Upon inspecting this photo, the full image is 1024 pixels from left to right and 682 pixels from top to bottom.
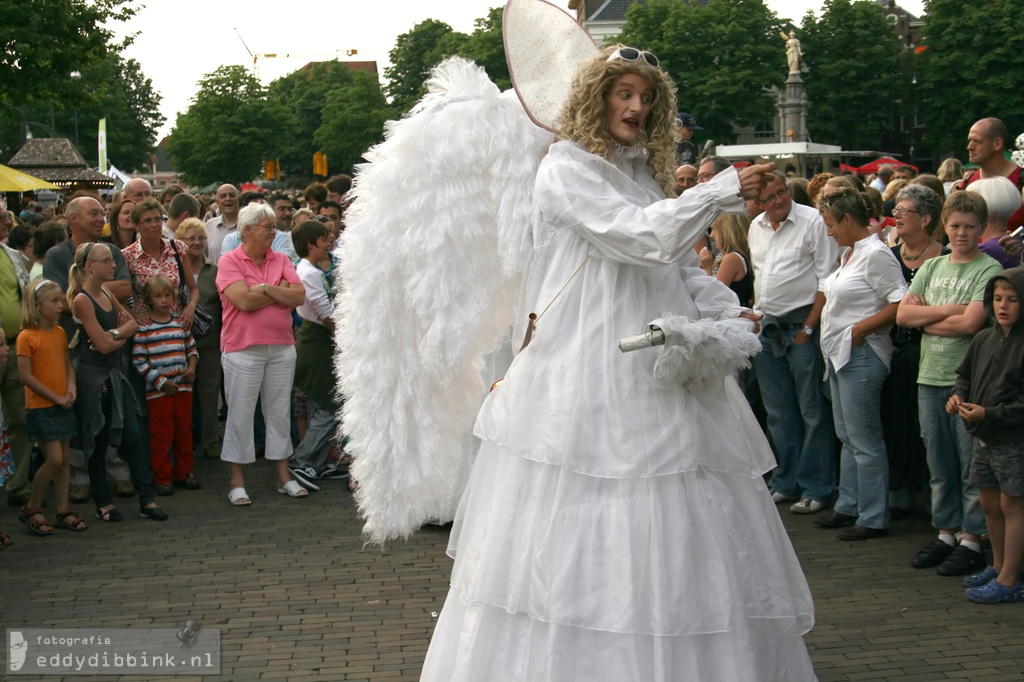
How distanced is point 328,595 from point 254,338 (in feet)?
8.85

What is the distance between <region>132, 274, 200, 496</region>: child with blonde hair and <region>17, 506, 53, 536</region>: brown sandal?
1179 mm

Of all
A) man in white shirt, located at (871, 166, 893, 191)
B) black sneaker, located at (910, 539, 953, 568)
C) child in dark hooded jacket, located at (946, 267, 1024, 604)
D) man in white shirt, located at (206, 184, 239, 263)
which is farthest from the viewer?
man in white shirt, located at (871, 166, 893, 191)

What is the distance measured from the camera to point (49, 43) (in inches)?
848

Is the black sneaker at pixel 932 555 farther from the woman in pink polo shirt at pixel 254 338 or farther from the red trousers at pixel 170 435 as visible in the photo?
the red trousers at pixel 170 435

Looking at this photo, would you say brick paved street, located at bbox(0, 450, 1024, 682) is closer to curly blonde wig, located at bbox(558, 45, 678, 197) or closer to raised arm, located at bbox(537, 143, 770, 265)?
raised arm, located at bbox(537, 143, 770, 265)

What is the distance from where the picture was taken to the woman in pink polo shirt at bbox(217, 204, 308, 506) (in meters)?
8.32

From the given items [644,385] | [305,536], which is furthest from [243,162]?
[644,385]

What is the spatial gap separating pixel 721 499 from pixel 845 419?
3.39m

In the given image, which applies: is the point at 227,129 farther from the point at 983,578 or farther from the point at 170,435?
the point at 983,578

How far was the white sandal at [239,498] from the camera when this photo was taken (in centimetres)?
843

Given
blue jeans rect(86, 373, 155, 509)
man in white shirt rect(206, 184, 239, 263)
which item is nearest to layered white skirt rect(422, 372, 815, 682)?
blue jeans rect(86, 373, 155, 509)

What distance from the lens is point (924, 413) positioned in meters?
6.48

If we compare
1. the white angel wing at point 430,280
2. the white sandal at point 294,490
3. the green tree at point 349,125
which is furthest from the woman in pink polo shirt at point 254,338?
the green tree at point 349,125

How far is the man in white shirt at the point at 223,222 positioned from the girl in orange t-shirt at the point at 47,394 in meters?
3.60
